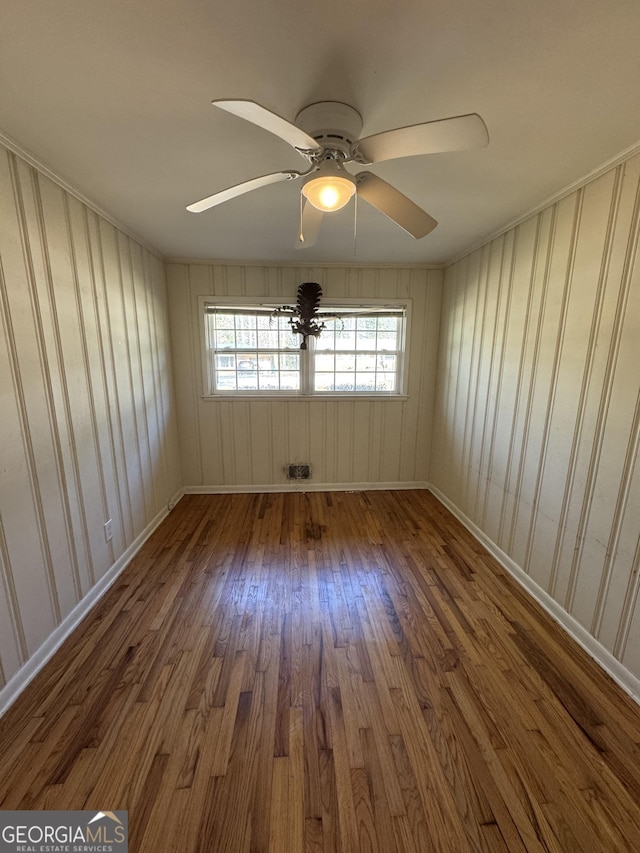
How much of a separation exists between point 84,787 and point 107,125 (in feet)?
8.21

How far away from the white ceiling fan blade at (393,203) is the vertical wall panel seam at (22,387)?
158 cm

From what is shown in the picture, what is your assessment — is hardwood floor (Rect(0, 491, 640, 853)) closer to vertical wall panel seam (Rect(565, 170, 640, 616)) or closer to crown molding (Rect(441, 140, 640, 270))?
vertical wall panel seam (Rect(565, 170, 640, 616))

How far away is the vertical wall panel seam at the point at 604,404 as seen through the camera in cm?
156

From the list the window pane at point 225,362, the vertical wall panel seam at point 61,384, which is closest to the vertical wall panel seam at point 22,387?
the vertical wall panel seam at point 61,384

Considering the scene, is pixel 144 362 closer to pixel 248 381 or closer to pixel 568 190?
pixel 248 381

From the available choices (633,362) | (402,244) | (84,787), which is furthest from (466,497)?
(84,787)

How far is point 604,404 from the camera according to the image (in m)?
1.69

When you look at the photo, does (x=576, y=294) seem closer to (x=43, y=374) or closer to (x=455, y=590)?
(x=455, y=590)

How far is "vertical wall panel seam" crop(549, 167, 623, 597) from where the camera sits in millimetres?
1632

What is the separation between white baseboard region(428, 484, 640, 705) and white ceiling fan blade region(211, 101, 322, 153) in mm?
2570

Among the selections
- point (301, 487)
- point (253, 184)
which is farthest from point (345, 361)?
point (253, 184)

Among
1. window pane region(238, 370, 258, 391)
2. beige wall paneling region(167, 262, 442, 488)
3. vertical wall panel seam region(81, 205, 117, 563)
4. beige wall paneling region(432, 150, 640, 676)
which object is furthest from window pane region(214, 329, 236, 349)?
beige wall paneling region(432, 150, 640, 676)

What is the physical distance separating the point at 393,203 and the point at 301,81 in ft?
1.74

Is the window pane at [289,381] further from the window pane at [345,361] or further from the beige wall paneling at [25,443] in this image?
the beige wall paneling at [25,443]
